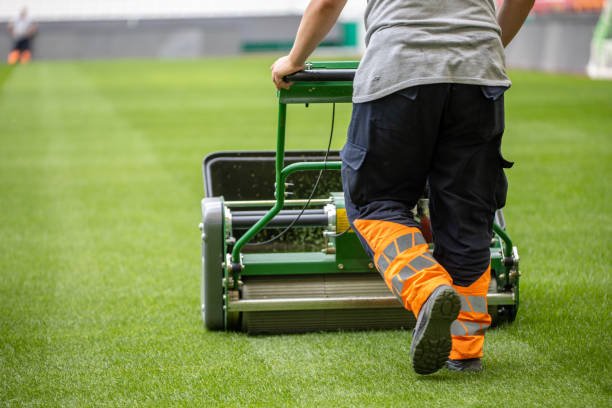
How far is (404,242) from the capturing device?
3.17m

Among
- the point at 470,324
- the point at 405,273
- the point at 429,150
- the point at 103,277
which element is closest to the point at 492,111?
the point at 429,150

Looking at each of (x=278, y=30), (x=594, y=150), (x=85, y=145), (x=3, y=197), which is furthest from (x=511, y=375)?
(x=278, y=30)

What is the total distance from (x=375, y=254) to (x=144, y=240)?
11.3 feet

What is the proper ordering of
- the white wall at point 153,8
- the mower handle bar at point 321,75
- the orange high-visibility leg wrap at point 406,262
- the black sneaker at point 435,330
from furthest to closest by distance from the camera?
the white wall at point 153,8 < the mower handle bar at point 321,75 < the orange high-visibility leg wrap at point 406,262 < the black sneaker at point 435,330

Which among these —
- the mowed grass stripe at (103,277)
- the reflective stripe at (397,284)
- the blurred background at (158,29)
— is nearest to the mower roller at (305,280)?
the mowed grass stripe at (103,277)

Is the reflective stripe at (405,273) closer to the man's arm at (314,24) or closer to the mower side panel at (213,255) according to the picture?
the man's arm at (314,24)

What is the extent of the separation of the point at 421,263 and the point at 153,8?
48428 mm

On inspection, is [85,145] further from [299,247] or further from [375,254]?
[375,254]

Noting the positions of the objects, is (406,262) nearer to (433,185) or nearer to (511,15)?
(433,185)

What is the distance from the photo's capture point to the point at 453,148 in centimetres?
324

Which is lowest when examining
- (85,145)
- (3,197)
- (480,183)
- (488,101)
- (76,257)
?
(85,145)

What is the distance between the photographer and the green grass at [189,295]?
10.8 feet

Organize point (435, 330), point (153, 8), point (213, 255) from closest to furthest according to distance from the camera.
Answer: point (435, 330) < point (213, 255) < point (153, 8)

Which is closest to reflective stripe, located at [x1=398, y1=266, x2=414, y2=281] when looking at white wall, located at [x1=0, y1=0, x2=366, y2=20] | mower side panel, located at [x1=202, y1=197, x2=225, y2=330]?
mower side panel, located at [x1=202, y1=197, x2=225, y2=330]
